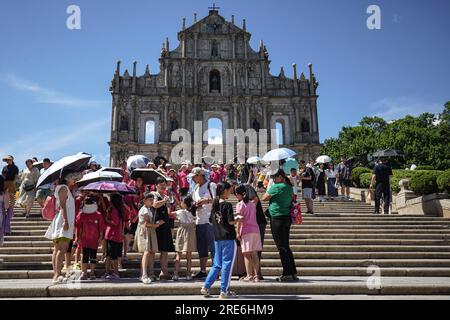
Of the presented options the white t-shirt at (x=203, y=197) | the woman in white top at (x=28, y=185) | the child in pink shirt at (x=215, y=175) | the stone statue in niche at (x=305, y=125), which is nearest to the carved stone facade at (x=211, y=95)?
the stone statue in niche at (x=305, y=125)

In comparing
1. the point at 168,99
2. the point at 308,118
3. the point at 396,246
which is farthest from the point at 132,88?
the point at 396,246

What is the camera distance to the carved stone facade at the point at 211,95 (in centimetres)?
3653

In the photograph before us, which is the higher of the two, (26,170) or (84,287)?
(26,170)

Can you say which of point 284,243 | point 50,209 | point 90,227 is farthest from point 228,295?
point 50,209

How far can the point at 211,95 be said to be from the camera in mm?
37531

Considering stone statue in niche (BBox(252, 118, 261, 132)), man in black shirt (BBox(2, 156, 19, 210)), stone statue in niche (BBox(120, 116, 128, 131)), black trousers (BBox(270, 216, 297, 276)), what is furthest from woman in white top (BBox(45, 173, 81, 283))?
stone statue in niche (BBox(252, 118, 261, 132))

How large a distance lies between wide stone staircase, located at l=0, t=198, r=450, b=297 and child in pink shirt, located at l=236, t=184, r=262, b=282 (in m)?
0.35

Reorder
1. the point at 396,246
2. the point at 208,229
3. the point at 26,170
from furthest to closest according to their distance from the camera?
the point at 26,170
the point at 396,246
the point at 208,229

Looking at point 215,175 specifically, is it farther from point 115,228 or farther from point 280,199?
point 280,199

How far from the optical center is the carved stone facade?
1438 inches

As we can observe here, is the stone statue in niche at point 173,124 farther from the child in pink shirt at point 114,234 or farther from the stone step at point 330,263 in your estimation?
the child in pink shirt at point 114,234
